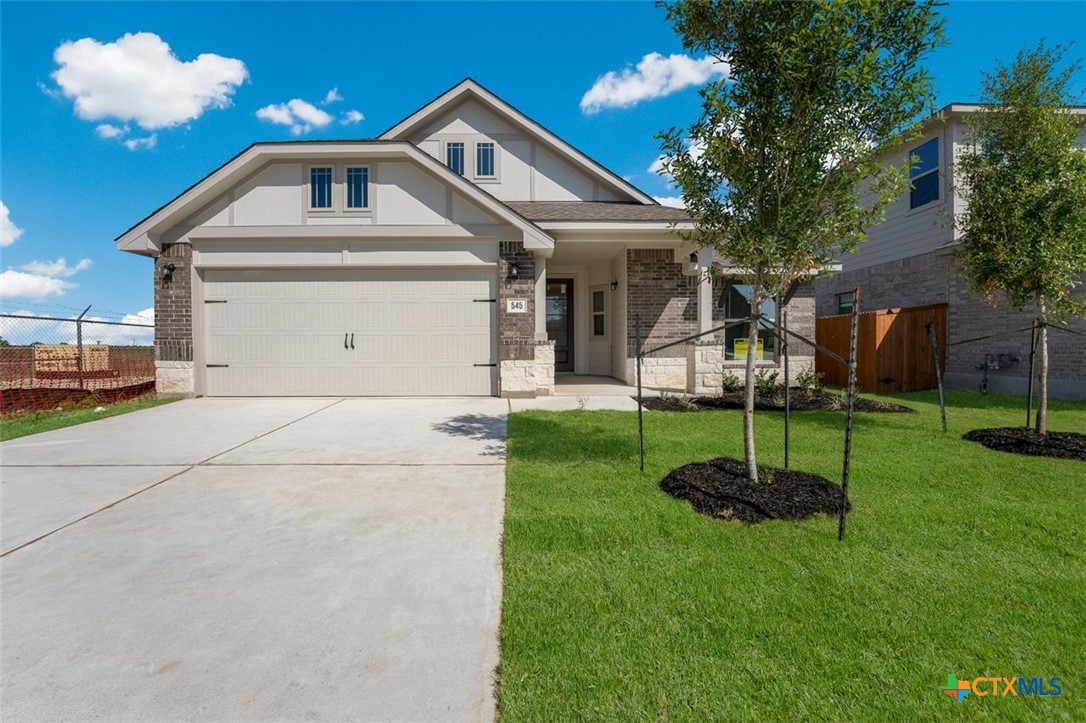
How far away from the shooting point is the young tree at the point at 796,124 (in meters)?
3.53

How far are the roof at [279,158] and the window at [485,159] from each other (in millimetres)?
3331

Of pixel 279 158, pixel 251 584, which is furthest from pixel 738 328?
pixel 251 584

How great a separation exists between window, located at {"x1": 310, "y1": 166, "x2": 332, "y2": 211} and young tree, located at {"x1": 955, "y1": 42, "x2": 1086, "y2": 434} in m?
A: 10.9

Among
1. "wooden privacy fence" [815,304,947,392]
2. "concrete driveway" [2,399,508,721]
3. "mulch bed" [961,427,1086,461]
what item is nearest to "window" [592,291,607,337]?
"wooden privacy fence" [815,304,947,392]

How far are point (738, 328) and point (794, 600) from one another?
10229mm

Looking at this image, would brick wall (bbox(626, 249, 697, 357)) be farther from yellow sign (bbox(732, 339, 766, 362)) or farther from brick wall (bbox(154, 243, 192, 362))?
brick wall (bbox(154, 243, 192, 362))

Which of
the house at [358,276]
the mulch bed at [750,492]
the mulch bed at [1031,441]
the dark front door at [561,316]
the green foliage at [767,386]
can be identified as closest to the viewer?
the mulch bed at [750,492]

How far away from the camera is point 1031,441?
562 cm

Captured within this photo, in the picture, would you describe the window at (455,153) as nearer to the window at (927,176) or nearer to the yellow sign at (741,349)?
the yellow sign at (741,349)

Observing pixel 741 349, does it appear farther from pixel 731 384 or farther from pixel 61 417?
pixel 61 417

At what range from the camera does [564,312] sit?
44.1ft

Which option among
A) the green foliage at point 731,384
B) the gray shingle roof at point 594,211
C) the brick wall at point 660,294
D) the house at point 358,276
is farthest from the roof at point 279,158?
the green foliage at point 731,384

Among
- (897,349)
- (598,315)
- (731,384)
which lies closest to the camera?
(731,384)

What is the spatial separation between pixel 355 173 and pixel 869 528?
9.94 metres
